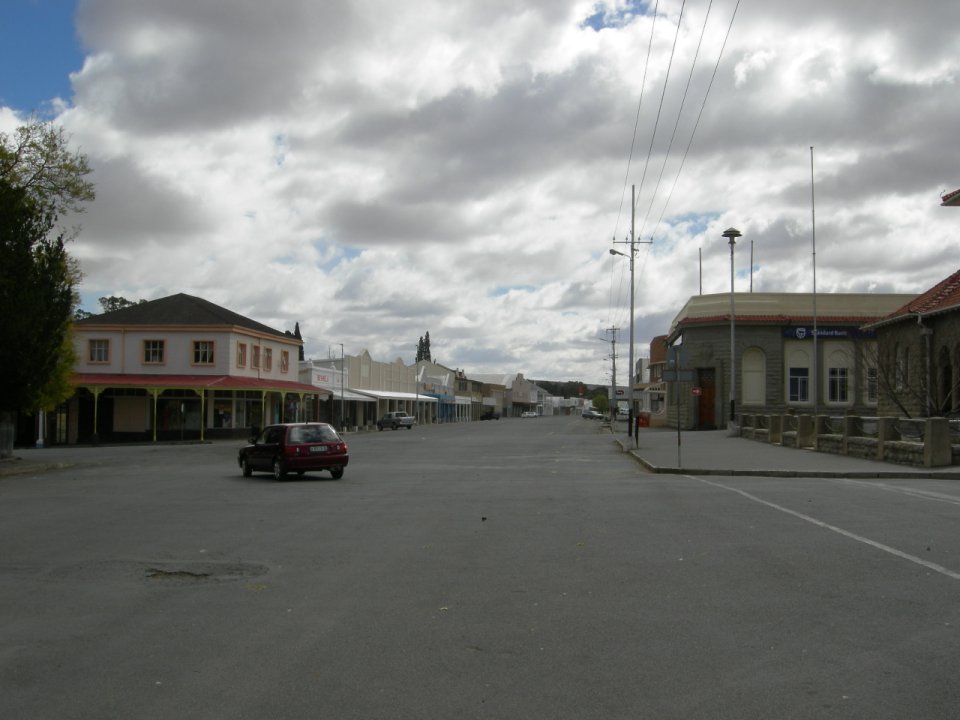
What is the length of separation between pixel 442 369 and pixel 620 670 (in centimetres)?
12070

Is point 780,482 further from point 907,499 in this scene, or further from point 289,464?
point 289,464

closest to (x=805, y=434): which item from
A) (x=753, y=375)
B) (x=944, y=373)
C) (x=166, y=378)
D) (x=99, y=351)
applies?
(x=944, y=373)

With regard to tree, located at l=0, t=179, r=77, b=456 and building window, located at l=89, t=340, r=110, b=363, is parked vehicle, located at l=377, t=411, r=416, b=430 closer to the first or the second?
building window, located at l=89, t=340, r=110, b=363

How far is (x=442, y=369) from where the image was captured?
414ft

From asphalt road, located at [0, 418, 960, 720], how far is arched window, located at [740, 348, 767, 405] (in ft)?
126

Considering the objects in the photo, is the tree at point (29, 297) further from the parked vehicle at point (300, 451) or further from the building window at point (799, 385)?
the building window at point (799, 385)

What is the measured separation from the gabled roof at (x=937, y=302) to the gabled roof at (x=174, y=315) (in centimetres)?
3558

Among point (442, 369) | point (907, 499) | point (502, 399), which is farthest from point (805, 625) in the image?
point (502, 399)

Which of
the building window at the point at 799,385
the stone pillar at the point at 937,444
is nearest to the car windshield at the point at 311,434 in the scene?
the stone pillar at the point at 937,444

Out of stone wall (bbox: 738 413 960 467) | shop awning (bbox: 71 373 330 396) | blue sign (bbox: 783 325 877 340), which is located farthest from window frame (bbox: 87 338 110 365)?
blue sign (bbox: 783 325 877 340)

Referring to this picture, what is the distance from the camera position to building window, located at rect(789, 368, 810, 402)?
5269 centimetres

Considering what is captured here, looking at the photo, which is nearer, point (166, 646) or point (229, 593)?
point (166, 646)

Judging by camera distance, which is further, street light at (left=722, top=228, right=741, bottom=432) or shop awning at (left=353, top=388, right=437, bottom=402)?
shop awning at (left=353, top=388, right=437, bottom=402)

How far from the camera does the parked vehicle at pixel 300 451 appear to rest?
22188 mm
